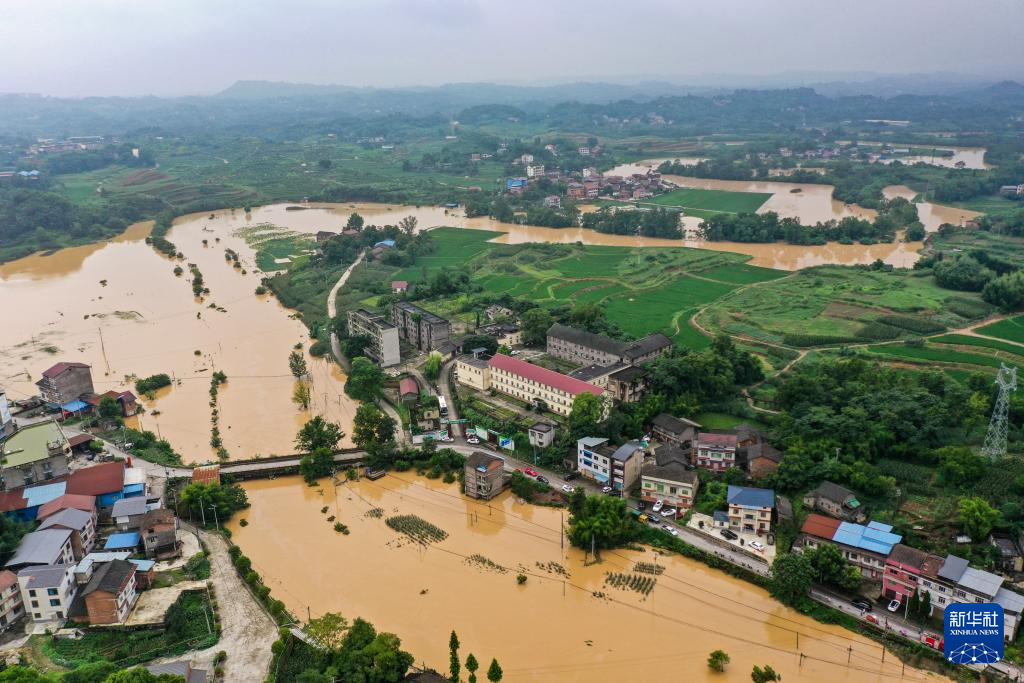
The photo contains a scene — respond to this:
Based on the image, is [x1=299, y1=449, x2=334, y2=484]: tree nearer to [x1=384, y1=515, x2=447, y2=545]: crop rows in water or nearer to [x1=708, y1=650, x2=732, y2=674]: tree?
[x1=384, y1=515, x2=447, y2=545]: crop rows in water

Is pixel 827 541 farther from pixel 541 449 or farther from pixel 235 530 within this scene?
pixel 235 530

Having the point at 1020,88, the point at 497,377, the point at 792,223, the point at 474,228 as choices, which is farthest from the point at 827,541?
the point at 1020,88

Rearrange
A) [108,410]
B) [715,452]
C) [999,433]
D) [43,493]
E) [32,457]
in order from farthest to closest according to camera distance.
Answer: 1. [108,410]
2. [715,452]
3. [32,457]
4. [999,433]
5. [43,493]

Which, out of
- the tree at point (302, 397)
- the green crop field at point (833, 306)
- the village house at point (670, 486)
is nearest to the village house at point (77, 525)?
the tree at point (302, 397)

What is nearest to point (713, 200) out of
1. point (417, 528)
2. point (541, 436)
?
point (541, 436)

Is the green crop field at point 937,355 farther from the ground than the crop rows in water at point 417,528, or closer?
farther from the ground

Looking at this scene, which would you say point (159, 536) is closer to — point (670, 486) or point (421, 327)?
point (670, 486)

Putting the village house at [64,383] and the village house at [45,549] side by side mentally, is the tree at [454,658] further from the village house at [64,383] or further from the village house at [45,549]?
the village house at [64,383]
